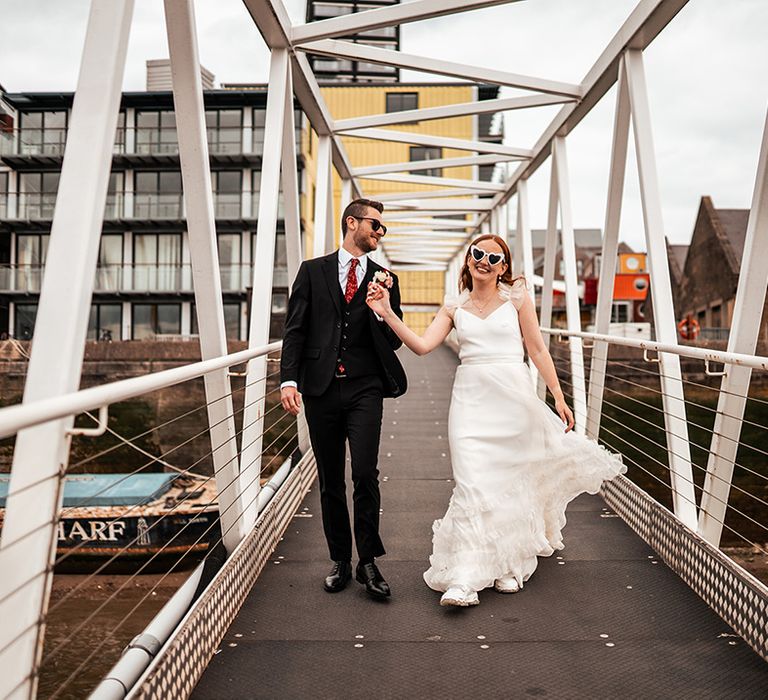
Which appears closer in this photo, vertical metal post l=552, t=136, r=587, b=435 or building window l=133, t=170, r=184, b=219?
vertical metal post l=552, t=136, r=587, b=435

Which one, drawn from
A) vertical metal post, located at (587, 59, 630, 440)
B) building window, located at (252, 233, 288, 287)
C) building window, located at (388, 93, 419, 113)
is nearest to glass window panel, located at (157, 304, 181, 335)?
building window, located at (252, 233, 288, 287)

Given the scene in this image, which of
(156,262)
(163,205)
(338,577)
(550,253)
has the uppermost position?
(163,205)

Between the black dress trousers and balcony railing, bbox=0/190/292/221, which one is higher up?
balcony railing, bbox=0/190/292/221

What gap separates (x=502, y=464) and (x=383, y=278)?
3.29ft

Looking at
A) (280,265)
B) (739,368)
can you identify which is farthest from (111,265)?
(739,368)

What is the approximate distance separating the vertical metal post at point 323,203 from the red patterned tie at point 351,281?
3.23m

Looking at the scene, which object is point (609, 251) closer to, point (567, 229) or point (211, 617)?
point (567, 229)

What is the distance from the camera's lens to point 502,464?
11.9 feet

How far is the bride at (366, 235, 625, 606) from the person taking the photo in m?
3.46

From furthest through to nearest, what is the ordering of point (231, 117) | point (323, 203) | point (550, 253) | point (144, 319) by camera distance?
point (231, 117)
point (144, 319)
point (550, 253)
point (323, 203)

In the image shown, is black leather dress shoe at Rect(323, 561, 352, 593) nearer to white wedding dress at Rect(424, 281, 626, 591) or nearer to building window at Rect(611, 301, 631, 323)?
white wedding dress at Rect(424, 281, 626, 591)

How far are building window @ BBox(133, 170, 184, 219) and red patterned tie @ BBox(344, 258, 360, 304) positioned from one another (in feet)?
83.1

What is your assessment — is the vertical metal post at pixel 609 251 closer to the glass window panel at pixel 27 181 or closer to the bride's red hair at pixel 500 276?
the bride's red hair at pixel 500 276

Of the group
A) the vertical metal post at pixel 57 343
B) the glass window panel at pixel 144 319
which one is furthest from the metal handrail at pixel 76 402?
the glass window panel at pixel 144 319
